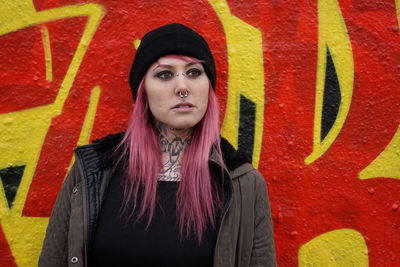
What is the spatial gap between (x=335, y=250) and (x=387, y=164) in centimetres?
54

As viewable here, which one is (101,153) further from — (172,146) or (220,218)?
(220,218)

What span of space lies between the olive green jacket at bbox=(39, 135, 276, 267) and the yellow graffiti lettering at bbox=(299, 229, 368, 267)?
0.51 meters

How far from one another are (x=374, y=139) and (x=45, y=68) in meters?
1.79

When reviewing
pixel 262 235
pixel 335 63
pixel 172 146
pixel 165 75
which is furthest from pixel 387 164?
pixel 165 75

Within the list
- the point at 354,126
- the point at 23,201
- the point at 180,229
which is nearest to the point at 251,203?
the point at 180,229

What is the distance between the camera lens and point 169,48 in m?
1.68

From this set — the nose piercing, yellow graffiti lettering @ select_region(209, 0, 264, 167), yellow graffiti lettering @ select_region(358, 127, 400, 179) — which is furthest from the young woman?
yellow graffiti lettering @ select_region(358, 127, 400, 179)

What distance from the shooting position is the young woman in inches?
64.1

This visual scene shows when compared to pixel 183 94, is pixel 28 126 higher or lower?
higher

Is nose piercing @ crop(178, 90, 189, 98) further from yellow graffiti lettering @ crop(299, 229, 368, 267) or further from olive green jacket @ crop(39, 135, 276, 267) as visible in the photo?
yellow graffiti lettering @ crop(299, 229, 368, 267)

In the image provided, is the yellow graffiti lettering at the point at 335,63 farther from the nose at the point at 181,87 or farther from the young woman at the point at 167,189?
the nose at the point at 181,87

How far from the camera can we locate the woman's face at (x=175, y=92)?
1.68m

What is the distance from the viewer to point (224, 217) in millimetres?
1653

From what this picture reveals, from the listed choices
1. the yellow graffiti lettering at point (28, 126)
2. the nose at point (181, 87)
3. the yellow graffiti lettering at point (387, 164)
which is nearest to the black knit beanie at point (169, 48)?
the nose at point (181, 87)
